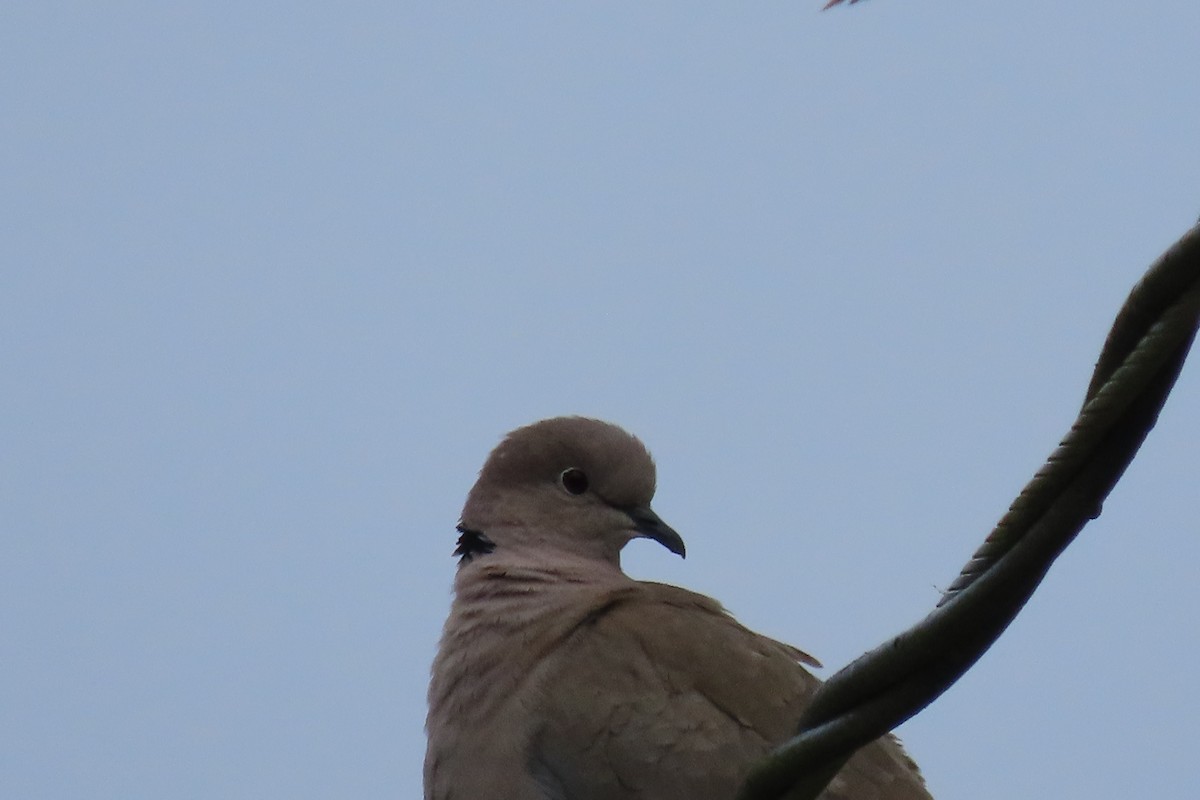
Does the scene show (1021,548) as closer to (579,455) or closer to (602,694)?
(602,694)

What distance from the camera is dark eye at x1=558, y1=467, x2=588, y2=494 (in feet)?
14.4

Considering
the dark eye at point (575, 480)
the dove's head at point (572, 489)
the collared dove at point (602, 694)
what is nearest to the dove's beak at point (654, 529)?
the dove's head at point (572, 489)

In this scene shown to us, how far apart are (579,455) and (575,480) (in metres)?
0.07

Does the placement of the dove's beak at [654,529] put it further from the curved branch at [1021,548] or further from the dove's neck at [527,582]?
the curved branch at [1021,548]

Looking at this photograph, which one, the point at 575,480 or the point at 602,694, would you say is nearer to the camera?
the point at 602,694

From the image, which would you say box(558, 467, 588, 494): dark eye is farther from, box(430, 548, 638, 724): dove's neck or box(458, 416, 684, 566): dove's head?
box(430, 548, 638, 724): dove's neck

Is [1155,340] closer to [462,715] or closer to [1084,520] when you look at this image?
[1084,520]

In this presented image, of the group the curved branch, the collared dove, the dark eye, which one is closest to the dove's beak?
the dark eye

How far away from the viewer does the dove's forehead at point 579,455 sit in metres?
4.36

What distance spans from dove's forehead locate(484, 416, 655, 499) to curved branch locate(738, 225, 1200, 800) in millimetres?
2741

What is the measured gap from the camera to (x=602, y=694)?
10.9ft

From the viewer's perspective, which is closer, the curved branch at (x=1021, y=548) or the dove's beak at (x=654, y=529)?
the curved branch at (x=1021, y=548)

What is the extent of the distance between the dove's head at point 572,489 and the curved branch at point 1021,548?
271 centimetres

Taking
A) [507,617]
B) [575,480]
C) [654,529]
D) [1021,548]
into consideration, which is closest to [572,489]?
[575,480]
